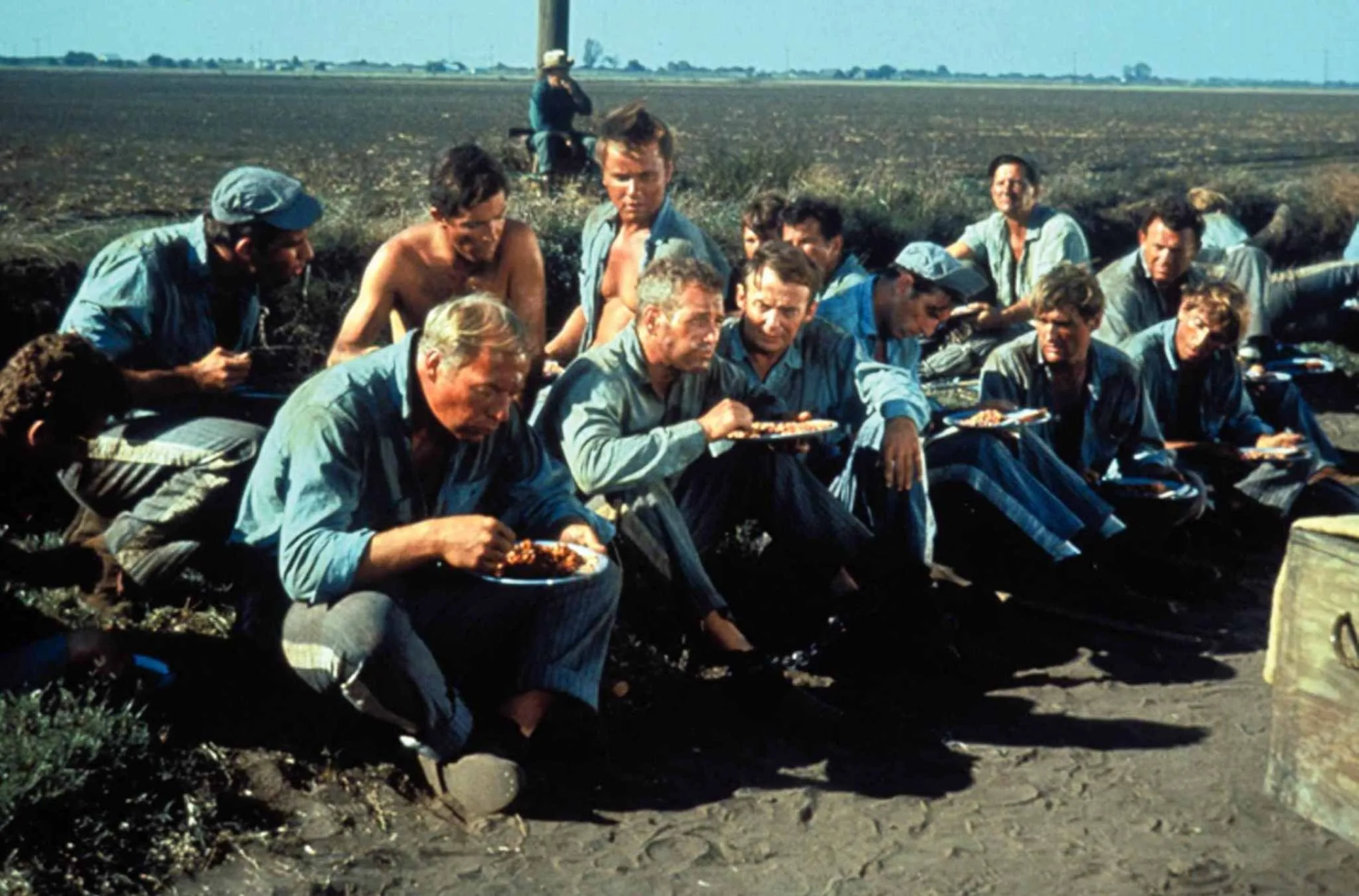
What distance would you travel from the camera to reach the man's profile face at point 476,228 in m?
6.18

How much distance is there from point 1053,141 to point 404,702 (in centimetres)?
5032

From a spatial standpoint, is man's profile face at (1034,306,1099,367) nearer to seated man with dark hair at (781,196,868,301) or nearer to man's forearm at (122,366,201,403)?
seated man with dark hair at (781,196,868,301)

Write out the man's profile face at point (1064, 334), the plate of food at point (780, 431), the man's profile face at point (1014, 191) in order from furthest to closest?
the man's profile face at point (1014, 191), the man's profile face at point (1064, 334), the plate of food at point (780, 431)

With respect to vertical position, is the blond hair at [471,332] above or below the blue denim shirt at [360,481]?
above

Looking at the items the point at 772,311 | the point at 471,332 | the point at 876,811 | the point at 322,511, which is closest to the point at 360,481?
the point at 322,511

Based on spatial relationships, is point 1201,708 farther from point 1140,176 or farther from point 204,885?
point 1140,176

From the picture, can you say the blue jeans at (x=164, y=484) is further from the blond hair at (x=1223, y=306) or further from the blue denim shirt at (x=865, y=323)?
the blond hair at (x=1223, y=306)

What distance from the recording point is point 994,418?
621 centimetres

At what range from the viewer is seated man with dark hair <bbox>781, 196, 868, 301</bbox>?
728 centimetres

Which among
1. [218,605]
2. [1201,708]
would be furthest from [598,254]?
[1201,708]

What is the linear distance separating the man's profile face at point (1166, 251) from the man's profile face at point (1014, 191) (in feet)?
3.64

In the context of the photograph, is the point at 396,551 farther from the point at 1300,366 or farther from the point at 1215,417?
the point at 1300,366

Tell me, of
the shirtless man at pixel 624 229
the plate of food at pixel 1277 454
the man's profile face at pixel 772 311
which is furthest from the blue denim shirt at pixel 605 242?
the plate of food at pixel 1277 454

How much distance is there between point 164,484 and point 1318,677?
3.42m
